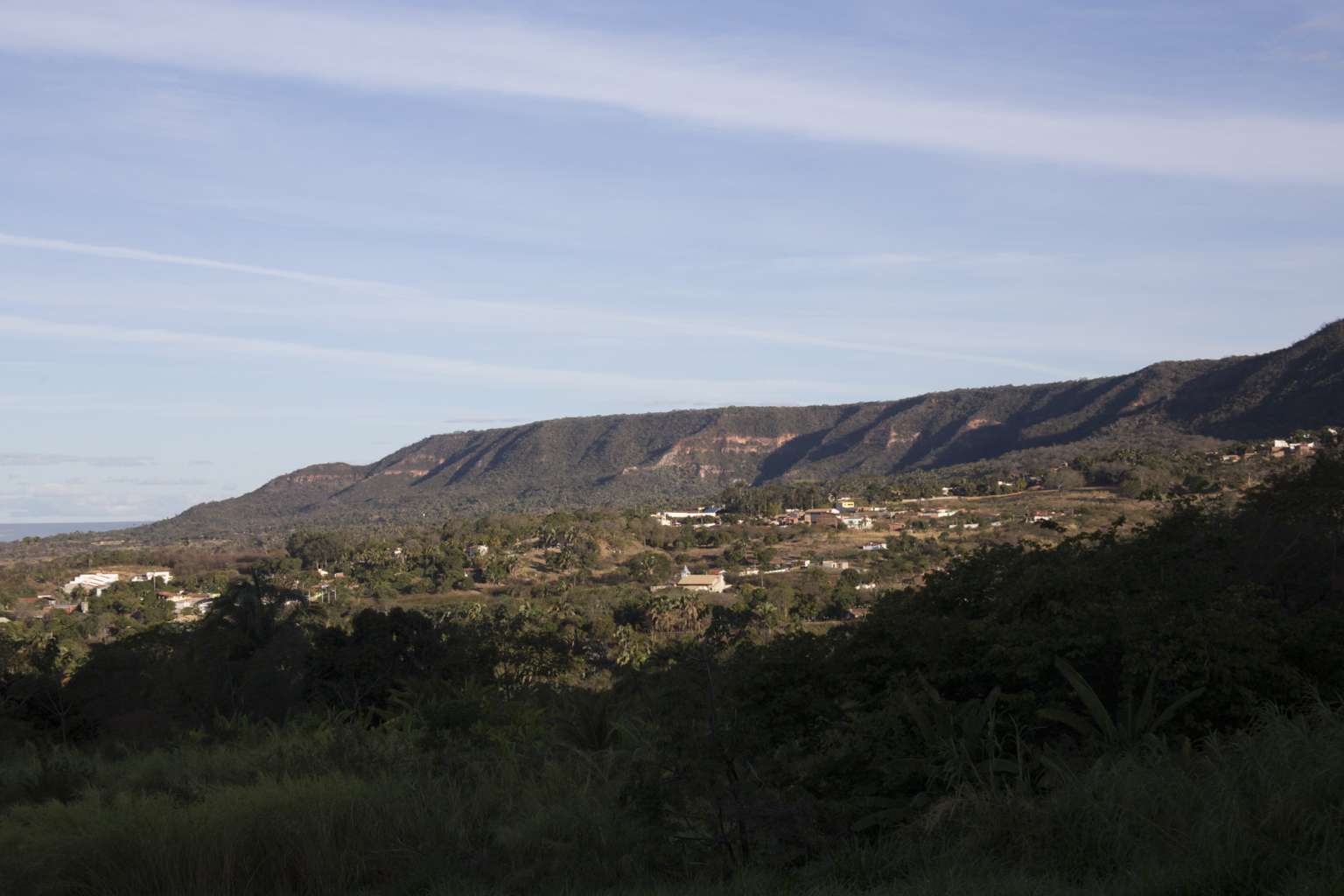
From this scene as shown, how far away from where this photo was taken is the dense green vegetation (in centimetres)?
616

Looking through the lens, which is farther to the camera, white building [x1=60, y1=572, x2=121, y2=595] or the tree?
white building [x1=60, y1=572, x2=121, y2=595]

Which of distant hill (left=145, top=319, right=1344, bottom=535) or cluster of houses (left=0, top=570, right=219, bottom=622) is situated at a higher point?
distant hill (left=145, top=319, right=1344, bottom=535)

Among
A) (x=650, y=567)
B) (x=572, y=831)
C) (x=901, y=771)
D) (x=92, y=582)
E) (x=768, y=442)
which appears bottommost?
(x=650, y=567)

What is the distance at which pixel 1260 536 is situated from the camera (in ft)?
35.7

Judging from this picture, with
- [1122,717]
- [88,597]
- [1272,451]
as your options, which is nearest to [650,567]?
[1272,451]

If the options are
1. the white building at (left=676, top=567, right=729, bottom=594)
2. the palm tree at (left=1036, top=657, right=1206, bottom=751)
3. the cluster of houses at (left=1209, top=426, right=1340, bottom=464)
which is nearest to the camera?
the palm tree at (left=1036, top=657, right=1206, bottom=751)

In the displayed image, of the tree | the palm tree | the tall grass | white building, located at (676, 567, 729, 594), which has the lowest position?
white building, located at (676, 567, 729, 594)

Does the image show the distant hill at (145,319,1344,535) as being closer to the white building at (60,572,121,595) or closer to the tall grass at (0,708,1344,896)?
the white building at (60,572,121,595)

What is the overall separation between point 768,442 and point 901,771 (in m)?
131

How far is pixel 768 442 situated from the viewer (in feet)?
452

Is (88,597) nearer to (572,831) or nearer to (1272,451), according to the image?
(1272,451)

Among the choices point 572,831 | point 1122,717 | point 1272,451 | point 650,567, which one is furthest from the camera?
point 650,567

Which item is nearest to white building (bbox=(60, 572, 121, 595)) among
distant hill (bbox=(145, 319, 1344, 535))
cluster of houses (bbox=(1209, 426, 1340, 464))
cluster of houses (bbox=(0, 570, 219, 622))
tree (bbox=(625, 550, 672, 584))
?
cluster of houses (bbox=(0, 570, 219, 622))

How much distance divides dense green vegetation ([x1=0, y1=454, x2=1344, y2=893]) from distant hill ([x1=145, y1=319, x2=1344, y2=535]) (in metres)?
55.2
